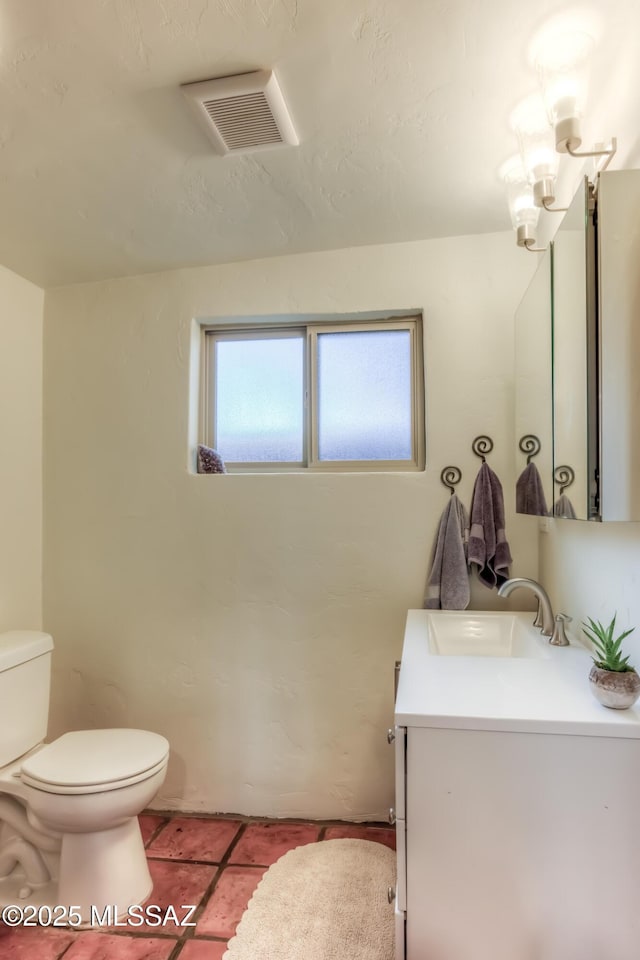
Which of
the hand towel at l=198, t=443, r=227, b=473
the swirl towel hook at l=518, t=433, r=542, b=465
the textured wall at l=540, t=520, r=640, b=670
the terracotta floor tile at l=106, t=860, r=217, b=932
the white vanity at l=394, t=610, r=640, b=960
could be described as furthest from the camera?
the hand towel at l=198, t=443, r=227, b=473

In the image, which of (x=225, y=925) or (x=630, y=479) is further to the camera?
(x=225, y=925)

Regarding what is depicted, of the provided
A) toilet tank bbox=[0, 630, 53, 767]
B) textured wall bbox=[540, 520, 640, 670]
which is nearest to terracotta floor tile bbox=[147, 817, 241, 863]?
toilet tank bbox=[0, 630, 53, 767]

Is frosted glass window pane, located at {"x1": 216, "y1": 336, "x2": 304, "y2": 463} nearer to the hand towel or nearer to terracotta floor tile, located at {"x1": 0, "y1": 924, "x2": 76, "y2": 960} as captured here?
the hand towel

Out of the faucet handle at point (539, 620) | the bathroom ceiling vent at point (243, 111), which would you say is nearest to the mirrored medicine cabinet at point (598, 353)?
the faucet handle at point (539, 620)

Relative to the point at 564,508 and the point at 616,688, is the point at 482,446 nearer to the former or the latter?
the point at 564,508

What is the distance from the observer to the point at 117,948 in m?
1.51

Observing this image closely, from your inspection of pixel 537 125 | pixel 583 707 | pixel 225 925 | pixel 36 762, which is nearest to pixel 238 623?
pixel 36 762

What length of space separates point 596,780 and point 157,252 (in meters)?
2.06

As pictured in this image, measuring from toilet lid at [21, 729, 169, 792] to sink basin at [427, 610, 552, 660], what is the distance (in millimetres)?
945

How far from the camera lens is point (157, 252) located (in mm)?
2080

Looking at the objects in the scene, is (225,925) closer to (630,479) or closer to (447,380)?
(630,479)

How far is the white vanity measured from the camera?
102 centimetres

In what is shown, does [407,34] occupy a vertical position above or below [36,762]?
above

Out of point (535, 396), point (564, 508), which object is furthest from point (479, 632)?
point (535, 396)
